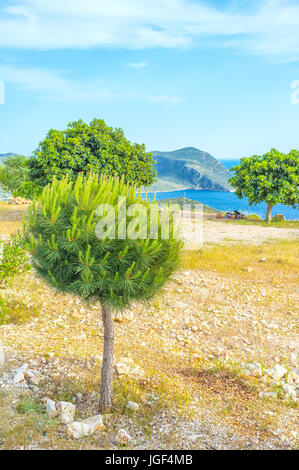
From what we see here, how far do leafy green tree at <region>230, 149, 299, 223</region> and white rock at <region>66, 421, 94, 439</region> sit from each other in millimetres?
31240

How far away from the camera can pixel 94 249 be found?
18.4ft

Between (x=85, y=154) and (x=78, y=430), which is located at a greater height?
(x=85, y=154)

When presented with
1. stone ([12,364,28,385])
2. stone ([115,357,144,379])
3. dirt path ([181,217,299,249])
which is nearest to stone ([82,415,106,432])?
stone ([115,357,144,379])

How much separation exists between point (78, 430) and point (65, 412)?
1.82 feet

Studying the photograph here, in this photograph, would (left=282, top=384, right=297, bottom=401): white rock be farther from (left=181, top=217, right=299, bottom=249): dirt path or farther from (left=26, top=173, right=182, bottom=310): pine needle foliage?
(left=181, top=217, right=299, bottom=249): dirt path

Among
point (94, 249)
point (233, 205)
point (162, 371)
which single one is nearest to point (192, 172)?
point (233, 205)

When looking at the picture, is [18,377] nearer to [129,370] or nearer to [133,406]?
[129,370]

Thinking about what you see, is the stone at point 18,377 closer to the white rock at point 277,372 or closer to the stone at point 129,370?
the stone at point 129,370

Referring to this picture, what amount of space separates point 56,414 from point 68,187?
4219 millimetres

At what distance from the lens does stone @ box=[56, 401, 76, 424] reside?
621 cm

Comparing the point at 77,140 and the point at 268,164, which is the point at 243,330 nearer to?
the point at 77,140

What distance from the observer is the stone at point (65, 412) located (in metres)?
6.21

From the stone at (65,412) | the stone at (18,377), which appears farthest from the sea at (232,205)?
the stone at (65,412)
